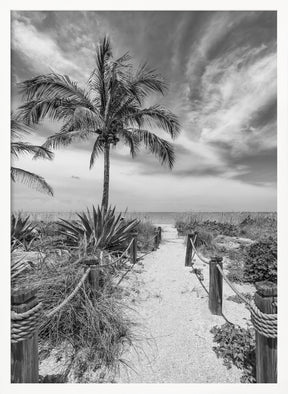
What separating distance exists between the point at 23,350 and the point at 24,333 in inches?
5.3

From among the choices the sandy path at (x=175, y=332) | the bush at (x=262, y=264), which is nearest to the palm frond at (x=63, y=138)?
the sandy path at (x=175, y=332)

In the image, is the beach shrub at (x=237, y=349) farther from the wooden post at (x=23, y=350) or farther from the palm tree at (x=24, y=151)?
the palm tree at (x=24, y=151)

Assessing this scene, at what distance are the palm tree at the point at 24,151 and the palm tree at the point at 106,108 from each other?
0.53 m

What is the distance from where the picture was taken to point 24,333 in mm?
1241

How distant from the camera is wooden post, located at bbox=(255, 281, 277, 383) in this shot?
1372 millimetres

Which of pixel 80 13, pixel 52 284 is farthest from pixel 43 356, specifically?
pixel 80 13

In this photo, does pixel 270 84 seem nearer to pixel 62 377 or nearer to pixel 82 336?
pixel 82 336

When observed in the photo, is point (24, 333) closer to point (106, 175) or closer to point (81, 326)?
point (81, 326)

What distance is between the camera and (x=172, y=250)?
6906mm

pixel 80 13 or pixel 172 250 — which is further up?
pixel 80 13

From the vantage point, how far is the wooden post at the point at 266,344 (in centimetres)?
137

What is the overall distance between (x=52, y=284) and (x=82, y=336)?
0.61 m

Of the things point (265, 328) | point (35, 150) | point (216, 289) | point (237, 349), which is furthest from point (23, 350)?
point (35, 150)
